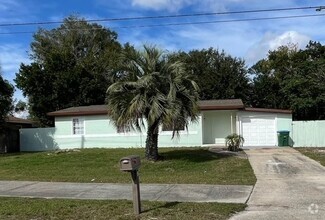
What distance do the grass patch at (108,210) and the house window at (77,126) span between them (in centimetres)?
1960

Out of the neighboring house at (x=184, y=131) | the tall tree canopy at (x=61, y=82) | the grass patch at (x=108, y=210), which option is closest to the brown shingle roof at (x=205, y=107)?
the neighboring house at (x=184, y=131)

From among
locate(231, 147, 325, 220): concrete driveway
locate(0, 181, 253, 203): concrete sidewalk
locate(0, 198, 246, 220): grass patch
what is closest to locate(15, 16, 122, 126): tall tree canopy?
locate(231, 147, 325, 220): concrete driveway

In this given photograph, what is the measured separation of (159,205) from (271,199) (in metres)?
2.68

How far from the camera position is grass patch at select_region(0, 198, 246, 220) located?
8.78 metres

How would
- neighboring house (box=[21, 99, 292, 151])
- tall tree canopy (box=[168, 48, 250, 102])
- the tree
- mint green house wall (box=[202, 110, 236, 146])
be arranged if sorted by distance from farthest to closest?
tall tree canopy (box=[168, 48, 250, 102]) → the tree → mint green house wall (box=[202, 110, 236, 146]) → neighboring house (box=[21, 99, 292, 151])

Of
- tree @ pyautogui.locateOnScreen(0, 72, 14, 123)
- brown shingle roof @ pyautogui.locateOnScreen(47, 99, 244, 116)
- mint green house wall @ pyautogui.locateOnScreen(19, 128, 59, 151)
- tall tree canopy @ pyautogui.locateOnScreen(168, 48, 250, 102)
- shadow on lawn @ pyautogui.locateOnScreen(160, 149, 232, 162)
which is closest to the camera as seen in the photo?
shadow on lawn @ pyautogui.locateOnScreen(160, 149, 232, 162)

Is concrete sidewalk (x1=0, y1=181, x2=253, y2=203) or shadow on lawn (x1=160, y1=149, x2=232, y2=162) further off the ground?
shadow on lawn (x1=160, y1=149, x2=232, y2=162)

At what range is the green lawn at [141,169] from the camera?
14625 mm

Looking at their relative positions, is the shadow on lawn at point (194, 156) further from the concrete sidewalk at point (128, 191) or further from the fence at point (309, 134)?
the fence at point (309, 134)

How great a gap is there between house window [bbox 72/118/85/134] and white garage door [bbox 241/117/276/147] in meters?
10.5

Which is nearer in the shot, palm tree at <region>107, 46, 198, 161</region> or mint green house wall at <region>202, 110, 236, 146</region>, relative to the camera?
palm tree at <region>107, 46, 198, 161</region>

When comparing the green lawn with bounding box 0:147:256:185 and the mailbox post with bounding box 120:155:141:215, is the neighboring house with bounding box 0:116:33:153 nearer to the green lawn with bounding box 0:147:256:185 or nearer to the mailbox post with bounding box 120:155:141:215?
the green lawn with bounding box 0:147:256:185

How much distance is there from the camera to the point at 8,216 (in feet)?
29.7

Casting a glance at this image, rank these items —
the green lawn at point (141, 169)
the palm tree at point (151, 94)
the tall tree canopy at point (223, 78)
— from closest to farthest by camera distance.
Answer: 1. the green lawn at point (141, 169)
2. the palm tree at point (151, 94)
3. the tall tree canopy at point (223, 78)
